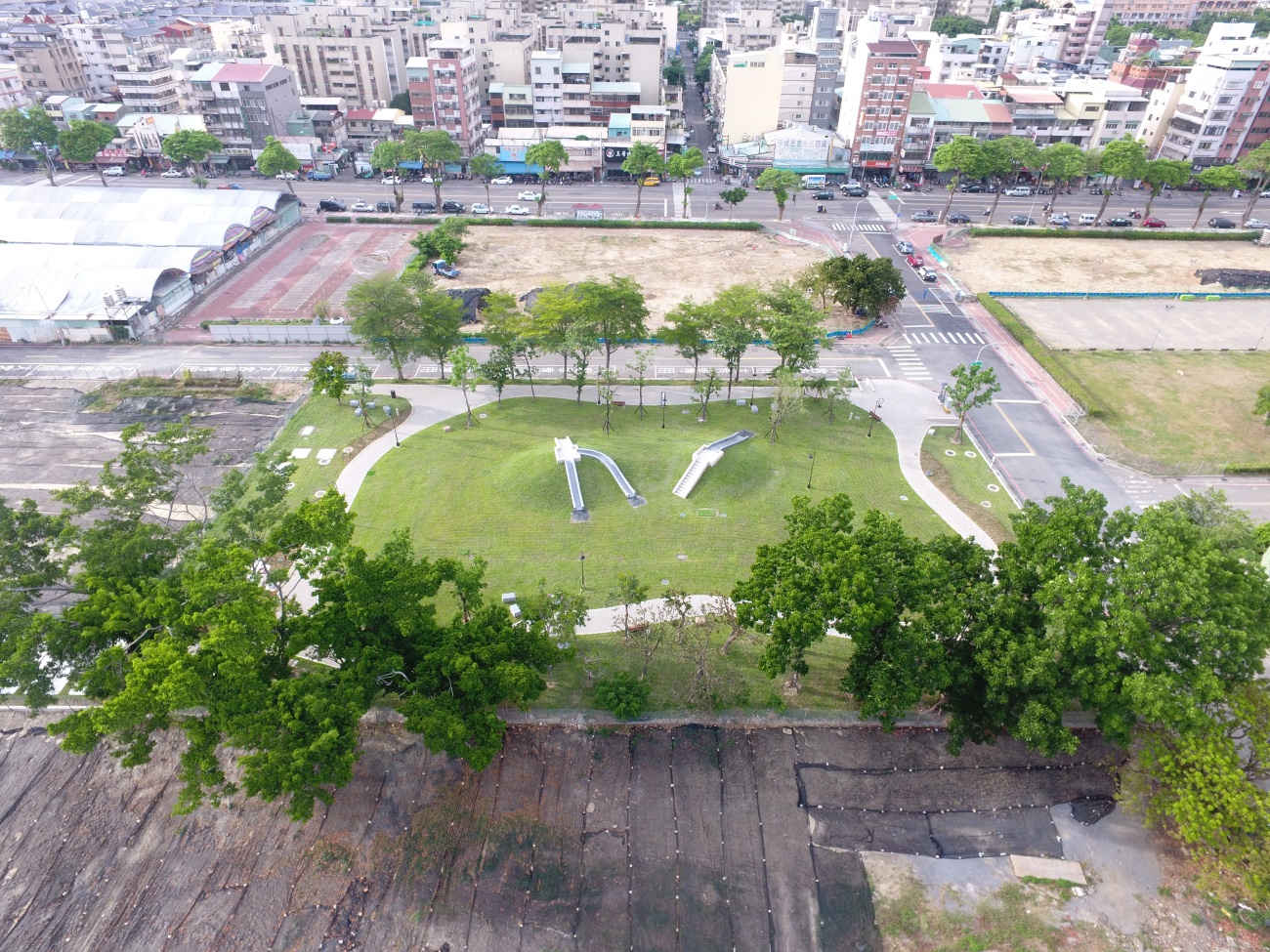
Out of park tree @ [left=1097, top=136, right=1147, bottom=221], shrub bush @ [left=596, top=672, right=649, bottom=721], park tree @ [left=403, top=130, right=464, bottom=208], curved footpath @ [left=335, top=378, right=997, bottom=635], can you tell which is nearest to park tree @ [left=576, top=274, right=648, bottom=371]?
curved footpath @ [left=335, top=378, right=997, bottom=635]

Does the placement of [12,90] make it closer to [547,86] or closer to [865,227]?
[547,86]

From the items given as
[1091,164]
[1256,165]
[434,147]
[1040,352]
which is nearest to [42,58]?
[434,147]

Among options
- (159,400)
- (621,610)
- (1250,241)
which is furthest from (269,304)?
(1250,241)

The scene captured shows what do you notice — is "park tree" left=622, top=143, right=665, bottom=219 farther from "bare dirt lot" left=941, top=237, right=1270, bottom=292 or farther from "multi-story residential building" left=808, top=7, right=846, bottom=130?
"bare dirt lot" left=941, top=237, right=1270, bottom=292

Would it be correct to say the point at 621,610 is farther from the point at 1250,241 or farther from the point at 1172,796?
the point at 1250,241

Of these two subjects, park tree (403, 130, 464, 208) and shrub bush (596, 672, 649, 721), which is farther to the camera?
park tree (403, 130, 464, 208)
